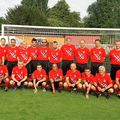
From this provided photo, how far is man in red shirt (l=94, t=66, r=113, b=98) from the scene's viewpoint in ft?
30.8

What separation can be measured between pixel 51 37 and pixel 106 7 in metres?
54.2

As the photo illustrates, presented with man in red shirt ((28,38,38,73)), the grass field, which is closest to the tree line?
man in red shirt ((28,38,38,73))

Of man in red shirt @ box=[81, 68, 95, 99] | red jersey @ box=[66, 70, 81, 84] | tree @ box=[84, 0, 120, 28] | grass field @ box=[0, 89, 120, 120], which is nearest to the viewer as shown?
grass field @ box=[0, 89, 120, 120]

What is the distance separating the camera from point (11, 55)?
1045cm

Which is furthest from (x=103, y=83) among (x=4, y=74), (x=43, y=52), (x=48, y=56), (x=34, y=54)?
(x=4, y=74)

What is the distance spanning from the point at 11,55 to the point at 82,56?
2036mm

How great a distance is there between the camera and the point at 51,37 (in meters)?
13.3

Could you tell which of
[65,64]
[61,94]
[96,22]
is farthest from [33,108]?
[96,22]

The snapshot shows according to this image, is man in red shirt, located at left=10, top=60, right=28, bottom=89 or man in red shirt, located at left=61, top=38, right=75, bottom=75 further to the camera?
man in red shirt, located at left=61, top=38, right=75, bottom=75

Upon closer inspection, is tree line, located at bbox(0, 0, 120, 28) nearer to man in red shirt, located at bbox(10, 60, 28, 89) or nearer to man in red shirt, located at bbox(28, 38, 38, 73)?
man in red shirt, located at bbox(28, 38, 38, 73)

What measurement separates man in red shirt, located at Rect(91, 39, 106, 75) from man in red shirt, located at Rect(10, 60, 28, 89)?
6.31ft

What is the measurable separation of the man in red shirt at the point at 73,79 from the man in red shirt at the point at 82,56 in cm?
41

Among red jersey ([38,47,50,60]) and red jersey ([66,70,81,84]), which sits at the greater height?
red jersey ([38,47,50,60])

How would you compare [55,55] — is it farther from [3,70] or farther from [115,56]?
[115,56]
